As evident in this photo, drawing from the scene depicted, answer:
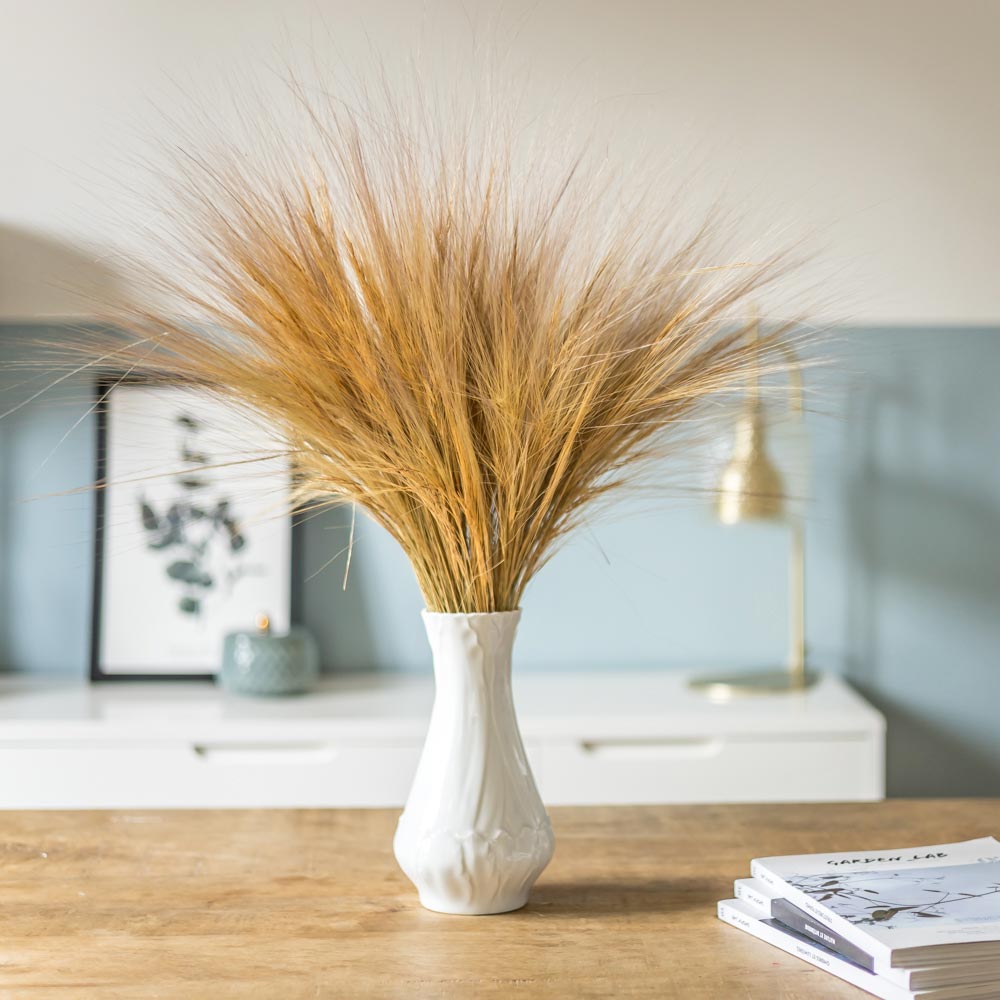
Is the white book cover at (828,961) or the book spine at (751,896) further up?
the book spine at (751,896)

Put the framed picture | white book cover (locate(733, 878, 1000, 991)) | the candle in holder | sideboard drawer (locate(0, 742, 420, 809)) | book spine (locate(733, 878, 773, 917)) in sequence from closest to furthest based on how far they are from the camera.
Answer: white book cover (locate(733, 878, 1000, 991)) → book spine (locate(733, 878, 773, 917)) → sideboard drawer (locate(0, 742, 420, 809)) → the candle in holder → the framed picture

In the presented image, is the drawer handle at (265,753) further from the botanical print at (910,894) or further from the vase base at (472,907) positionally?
the botanical print at (910,894)

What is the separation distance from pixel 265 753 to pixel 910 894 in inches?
55.9

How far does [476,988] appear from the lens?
30.5 inches

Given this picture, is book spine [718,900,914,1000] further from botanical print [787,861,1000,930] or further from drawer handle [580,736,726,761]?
drawer handle [580,736,726,761]

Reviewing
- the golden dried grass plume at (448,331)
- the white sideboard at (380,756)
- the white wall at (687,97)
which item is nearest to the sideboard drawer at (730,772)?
the white sideboard at (380,756)

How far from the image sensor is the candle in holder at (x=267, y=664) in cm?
220

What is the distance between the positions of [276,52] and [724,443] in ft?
4.30

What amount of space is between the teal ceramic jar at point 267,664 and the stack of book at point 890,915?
4.63 ft

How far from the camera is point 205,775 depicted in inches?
79.5

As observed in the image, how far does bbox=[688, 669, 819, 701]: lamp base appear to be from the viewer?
2.23 m

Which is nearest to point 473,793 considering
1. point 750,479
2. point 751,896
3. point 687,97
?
point 751,896

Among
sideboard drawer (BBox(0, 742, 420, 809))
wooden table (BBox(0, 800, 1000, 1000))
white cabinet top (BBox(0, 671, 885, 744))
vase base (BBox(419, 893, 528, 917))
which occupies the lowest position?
sideboard drawer (BBox(0, 742, 420, 809))

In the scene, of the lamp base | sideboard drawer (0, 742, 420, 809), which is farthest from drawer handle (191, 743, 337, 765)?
the lamp base
